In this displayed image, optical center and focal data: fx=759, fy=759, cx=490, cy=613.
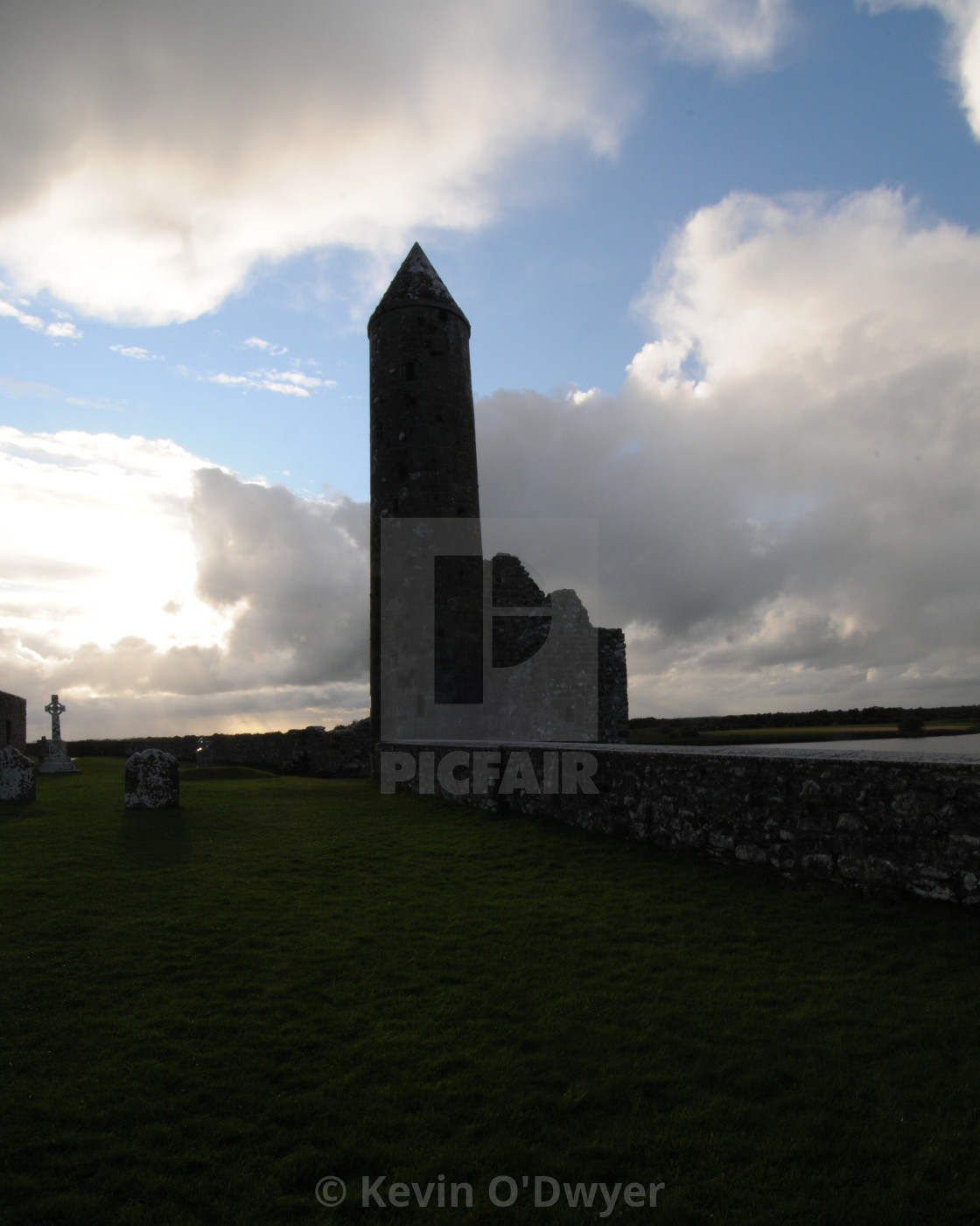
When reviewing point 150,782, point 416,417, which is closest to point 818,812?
point 150,782

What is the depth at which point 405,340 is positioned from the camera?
72.6 ft

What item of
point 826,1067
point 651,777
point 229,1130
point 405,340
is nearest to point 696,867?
point 651,777

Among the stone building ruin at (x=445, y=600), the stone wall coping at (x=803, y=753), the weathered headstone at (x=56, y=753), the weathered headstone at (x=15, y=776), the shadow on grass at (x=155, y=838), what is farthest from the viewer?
the weathered headstone at (x=56, y=753)

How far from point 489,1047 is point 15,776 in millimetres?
14626

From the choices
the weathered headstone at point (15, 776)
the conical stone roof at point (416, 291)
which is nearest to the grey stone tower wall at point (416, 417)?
the conical stone roof at point (416, 291)

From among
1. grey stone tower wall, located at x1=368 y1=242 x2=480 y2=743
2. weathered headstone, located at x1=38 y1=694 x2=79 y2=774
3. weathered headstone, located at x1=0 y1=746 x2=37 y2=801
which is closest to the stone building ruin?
grey stone tower wall, located at x1=368 y1=242 x2=480 y2=743

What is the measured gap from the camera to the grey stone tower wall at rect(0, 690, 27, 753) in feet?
109

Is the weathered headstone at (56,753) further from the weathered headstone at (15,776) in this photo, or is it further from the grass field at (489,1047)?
the grass field at (489,1047)

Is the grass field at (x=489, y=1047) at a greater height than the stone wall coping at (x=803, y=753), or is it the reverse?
the stone wall coping at (x=803, y=753)

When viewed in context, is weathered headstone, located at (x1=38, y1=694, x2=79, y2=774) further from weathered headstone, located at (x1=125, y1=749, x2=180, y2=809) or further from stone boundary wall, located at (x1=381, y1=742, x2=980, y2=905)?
stone boundary wall, located at (x1=381, y1=742, x2=980, y2=905)

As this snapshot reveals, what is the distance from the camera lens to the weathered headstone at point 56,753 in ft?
83.7

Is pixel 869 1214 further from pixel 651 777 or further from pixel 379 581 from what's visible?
pixel 379 581

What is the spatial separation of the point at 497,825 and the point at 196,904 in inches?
205

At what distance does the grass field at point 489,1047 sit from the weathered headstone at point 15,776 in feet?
27.1
